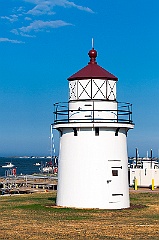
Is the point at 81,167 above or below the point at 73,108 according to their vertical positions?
below

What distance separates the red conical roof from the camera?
25.2 meters

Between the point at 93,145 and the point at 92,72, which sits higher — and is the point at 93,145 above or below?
below

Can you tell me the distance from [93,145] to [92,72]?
11.1ft

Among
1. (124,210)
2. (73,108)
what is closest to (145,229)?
(124,210)

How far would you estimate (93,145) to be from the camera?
81.8 ft

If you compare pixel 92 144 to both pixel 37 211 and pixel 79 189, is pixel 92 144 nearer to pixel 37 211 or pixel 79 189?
pixel 79 189

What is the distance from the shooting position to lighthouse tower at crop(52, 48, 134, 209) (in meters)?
25.0

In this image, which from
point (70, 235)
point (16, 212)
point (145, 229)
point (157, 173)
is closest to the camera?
point (70, 235)

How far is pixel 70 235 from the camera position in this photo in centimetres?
1738

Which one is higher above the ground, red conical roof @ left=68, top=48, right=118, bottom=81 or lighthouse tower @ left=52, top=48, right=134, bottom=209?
red conical roof @ left=68, top=48, right=118, bottom=81

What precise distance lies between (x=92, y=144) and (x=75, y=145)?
0.82 metres

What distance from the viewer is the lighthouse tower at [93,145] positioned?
25.0 metres

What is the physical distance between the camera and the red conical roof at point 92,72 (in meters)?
25.2

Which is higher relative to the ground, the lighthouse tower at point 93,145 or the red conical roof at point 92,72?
the red conical roof at point 92,72
